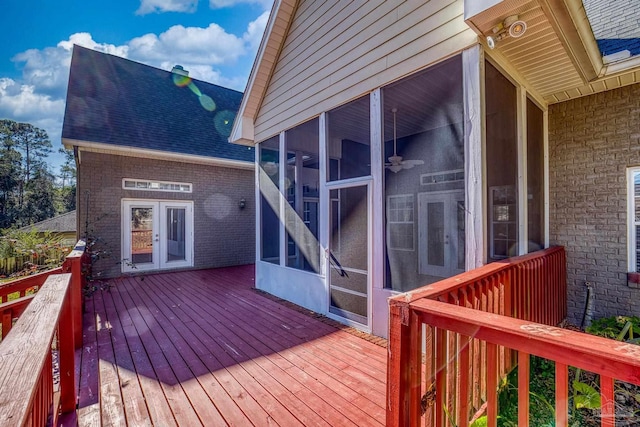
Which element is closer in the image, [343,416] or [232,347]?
[343,416]

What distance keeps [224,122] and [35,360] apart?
10.8 m

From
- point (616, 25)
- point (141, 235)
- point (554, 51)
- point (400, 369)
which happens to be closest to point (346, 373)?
point (400, 369)

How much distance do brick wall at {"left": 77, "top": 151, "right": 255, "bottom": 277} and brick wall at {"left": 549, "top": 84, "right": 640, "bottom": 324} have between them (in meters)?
7.82

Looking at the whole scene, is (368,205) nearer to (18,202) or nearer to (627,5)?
(627,5)

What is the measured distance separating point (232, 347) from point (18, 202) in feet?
93.0

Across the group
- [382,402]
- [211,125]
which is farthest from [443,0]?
[211,125]

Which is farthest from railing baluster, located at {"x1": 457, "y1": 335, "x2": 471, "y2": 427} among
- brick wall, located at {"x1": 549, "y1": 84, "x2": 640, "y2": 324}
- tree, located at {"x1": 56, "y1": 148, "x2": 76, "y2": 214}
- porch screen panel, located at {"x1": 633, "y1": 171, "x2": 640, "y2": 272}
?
tree, located at {"x1": 56, "y1": 148, "x2": 76, "y2": 214}

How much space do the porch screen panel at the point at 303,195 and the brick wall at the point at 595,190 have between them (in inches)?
139

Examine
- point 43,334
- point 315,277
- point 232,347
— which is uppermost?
point 43,334

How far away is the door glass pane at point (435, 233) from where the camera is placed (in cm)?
532

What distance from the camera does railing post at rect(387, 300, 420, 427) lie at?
1386mm

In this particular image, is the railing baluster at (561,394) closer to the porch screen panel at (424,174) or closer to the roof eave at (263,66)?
the porch screen panel at (424,174)

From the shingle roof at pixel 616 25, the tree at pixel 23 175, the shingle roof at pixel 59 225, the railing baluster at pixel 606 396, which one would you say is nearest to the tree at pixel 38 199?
the tree at pixel 23 175

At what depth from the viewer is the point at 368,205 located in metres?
3.70
